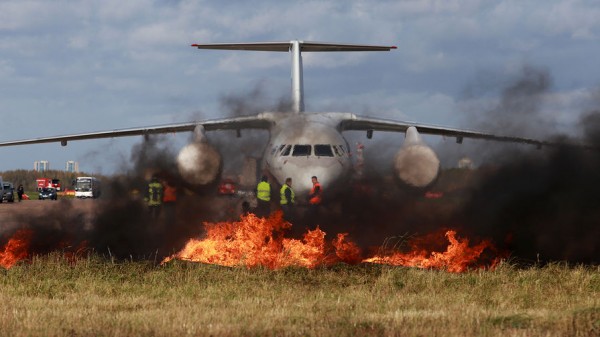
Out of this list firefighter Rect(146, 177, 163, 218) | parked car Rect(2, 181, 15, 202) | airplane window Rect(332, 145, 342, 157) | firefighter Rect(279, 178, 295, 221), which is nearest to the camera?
firefighter Rect(146, 177, 163, 218)

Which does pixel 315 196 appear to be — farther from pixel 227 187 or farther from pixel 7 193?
pixel 7 193

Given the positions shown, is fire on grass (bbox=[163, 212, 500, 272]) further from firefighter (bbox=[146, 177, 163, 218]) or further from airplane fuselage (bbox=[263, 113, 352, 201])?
airplane fuselage (bbox=[263, 113, 352, 201])

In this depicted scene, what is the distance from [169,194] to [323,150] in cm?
542

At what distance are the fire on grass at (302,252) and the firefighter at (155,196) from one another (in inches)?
194

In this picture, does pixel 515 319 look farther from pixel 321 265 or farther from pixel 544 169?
Answer: pixel 544 169

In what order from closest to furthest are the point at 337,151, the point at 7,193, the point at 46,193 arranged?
the point at 337,151
the point at 7,193
the point at 46,193

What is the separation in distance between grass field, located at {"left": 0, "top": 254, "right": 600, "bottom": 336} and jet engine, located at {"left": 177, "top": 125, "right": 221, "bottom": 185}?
9194 mm

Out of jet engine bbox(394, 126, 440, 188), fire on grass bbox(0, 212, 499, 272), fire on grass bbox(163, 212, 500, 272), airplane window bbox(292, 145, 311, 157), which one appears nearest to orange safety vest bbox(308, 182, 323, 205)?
airplane window bbox(292, 145, 311, 157)

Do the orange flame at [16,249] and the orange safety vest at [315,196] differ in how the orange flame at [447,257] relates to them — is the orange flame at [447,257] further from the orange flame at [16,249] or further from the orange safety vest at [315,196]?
the orange flame at [16,249]

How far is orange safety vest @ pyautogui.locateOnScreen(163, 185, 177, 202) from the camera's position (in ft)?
93.4

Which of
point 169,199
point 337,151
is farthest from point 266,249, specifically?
point 169,199

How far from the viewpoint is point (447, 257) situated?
19875 millimetres

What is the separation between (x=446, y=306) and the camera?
572 inches

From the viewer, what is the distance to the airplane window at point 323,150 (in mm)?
28117
